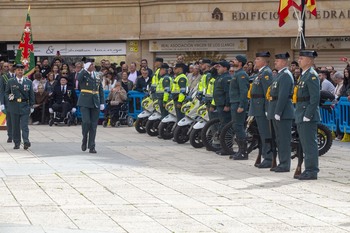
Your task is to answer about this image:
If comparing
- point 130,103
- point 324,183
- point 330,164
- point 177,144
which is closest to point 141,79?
point 130,103

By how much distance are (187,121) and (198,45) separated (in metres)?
17.5

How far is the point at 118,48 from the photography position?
4159 cm

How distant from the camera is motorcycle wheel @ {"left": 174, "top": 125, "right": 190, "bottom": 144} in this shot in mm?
23234

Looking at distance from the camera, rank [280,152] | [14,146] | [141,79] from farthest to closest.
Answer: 1. [141,79]
2. [14,146]
3. [280,152]

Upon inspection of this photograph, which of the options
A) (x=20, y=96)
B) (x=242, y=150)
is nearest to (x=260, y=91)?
(x=242, y=150)

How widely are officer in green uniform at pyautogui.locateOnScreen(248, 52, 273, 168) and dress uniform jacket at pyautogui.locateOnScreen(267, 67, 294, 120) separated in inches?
29.6

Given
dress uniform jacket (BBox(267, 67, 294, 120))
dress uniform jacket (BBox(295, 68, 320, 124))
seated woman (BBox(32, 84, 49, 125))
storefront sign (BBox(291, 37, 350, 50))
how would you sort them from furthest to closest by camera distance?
storefront sign (BBox(291, 37, 350, 50)) → seated woman (BBox(32, 84, 49, 125)) → dress uniform jacket (BBox(267, 67, 294, 120)) → dress uniform jacket (BBox(295, 68, 320, 124))

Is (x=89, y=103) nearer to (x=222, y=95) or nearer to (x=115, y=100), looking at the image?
(x=222, y=95)

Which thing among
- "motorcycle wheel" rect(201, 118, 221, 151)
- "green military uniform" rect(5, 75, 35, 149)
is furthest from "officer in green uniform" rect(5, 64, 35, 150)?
"motorcycle wheel" rect(201, 118, 221, 151)

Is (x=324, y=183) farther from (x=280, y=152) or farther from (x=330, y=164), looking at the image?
(x=330, y=164)

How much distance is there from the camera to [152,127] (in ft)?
85.0

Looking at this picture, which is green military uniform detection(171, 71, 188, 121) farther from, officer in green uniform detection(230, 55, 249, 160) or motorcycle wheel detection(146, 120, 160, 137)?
officer in green uniform detection(230, 55, 249, 160)

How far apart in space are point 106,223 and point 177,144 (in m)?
11.9

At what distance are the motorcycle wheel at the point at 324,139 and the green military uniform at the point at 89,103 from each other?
4368 mm
